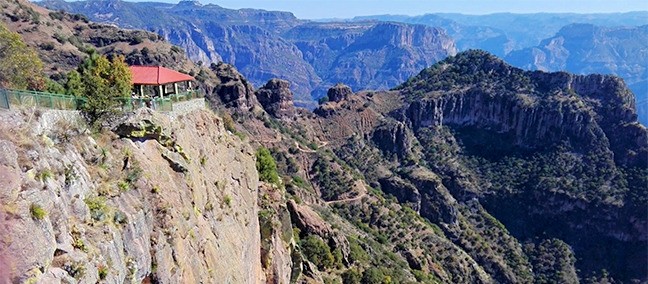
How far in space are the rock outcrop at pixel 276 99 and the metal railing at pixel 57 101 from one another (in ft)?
311

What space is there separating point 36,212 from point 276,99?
11165cm

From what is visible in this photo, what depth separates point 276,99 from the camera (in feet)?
407

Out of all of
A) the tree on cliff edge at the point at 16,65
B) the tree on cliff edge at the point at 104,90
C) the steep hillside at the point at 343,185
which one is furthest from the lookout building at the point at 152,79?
the tree on cliff edge at the point at 16,65

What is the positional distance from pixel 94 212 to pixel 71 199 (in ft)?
2.89

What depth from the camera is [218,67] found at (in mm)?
121188

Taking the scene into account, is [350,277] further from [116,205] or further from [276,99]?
[276,99]

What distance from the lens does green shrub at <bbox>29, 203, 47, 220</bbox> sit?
12992 mm

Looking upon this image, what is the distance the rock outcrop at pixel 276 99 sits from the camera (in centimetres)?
12288

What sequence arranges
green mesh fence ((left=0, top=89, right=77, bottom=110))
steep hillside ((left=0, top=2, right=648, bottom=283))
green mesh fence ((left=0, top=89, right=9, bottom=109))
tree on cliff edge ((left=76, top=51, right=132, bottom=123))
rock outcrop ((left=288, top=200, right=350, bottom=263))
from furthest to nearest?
rock outcrop ((left=288, top=200, right=350, bottom=263)) → tree on cliff edge ((left=76, top=51, right=132, bottom=123)) → green mesh fence ((left=0, top=89, right=77, bottom=110)) → green mesh fence ((left=0, top=89, right=9, bottom=109)) → steep hillside ((left=0, top=2, right=648, bottom=283))

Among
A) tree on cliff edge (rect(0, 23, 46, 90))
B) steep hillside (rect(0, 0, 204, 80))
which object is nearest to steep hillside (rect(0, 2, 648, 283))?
steep hillside (rect(0, 0, 204, 80))

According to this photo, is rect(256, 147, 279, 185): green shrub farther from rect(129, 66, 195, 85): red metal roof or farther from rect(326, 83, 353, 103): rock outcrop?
rect(326, 83, 353, 103): rock outcrop

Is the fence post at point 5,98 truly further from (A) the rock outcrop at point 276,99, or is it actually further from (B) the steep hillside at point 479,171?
(A) the rock outcrop at point 276,99

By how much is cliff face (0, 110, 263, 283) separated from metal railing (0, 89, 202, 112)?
628 mm

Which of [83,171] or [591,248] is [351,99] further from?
[83,171]
